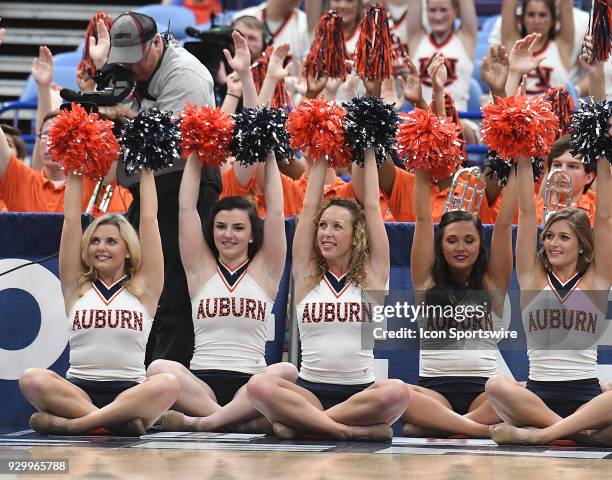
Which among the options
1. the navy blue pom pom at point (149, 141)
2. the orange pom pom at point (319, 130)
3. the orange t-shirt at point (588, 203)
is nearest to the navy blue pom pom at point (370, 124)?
the orange pom pom at point (319, 130)

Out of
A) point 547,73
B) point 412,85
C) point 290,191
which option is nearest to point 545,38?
point 547,73

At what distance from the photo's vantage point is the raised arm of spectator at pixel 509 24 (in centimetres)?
847

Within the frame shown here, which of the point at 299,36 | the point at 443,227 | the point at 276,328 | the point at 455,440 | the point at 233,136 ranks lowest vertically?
the point at 455,440

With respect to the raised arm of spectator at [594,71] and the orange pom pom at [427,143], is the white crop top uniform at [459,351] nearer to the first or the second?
the orange pom pom at [427,143]

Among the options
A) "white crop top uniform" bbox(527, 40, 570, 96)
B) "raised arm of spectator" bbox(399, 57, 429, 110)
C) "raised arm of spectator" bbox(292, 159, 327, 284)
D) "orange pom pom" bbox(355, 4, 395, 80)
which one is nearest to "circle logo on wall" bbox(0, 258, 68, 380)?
"raised arm of spectator" bbox(292, 159, 327, 284)

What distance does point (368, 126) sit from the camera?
18.4ft

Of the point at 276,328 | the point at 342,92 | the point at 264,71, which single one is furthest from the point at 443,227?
the point at 342,92

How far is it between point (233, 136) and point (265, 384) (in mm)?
1254

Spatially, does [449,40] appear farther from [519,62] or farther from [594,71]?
[594,71]

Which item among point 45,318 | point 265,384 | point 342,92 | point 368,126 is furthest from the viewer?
point 342,92

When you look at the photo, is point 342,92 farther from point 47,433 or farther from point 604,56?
point 47,433

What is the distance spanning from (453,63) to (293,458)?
463 centimetres

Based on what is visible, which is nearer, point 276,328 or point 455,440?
point 455,440

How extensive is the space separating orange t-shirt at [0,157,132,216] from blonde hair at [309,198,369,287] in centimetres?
160
